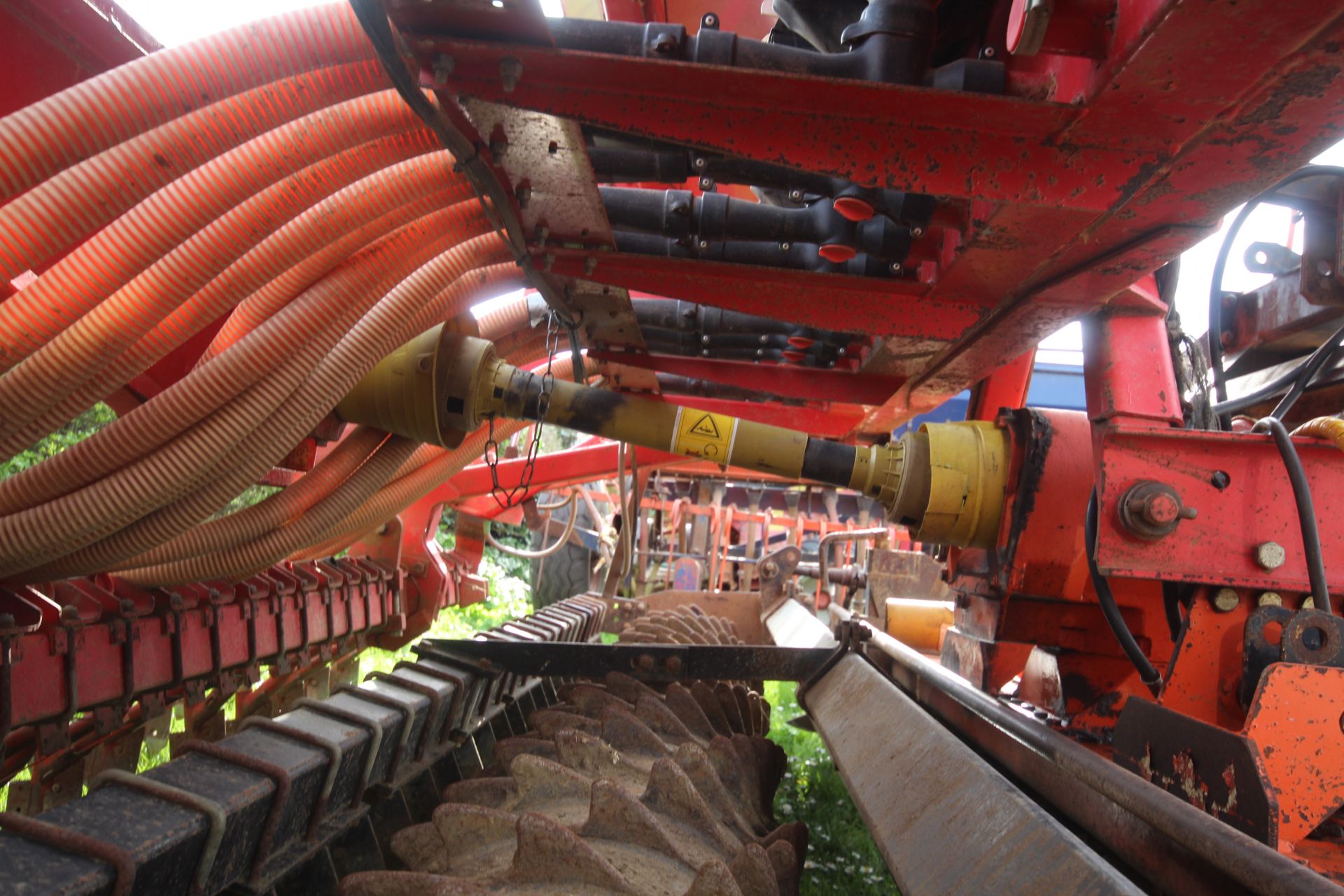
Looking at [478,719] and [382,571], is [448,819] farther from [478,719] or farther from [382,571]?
[382,571]

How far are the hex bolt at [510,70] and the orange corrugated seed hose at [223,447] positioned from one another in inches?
36.1

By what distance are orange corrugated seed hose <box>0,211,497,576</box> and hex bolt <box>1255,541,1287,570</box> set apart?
6.55 ft

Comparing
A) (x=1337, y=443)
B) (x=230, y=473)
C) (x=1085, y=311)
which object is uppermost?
(x=1085, y=311)

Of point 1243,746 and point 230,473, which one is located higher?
point 230,473

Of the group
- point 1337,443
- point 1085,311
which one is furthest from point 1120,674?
point 1085,311

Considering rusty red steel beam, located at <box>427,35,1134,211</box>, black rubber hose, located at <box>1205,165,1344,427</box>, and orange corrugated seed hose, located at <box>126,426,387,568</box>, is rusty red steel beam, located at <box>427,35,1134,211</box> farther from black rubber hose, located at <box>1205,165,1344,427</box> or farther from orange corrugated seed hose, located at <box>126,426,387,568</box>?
orange corrugated seed hose, located at <box>126,426,387,568</box>

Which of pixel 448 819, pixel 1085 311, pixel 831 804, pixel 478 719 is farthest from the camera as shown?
pixel 831 804

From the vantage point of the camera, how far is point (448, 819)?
169 centimetres

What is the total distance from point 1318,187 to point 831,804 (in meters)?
3.18

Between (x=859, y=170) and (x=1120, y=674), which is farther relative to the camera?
(x=1120, y=674)

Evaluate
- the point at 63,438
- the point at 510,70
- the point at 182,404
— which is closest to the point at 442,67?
the point at 510,70

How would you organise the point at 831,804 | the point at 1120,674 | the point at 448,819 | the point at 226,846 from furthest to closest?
the point at 831,804, the point at 1120,674, the point at 448,819, the point at 226,846

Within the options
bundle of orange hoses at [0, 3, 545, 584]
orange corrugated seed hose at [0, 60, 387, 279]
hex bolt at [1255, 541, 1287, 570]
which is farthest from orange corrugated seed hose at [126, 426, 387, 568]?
hex bolt at [1255, 541, 1287, 570]

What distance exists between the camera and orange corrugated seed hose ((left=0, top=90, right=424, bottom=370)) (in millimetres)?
1569
